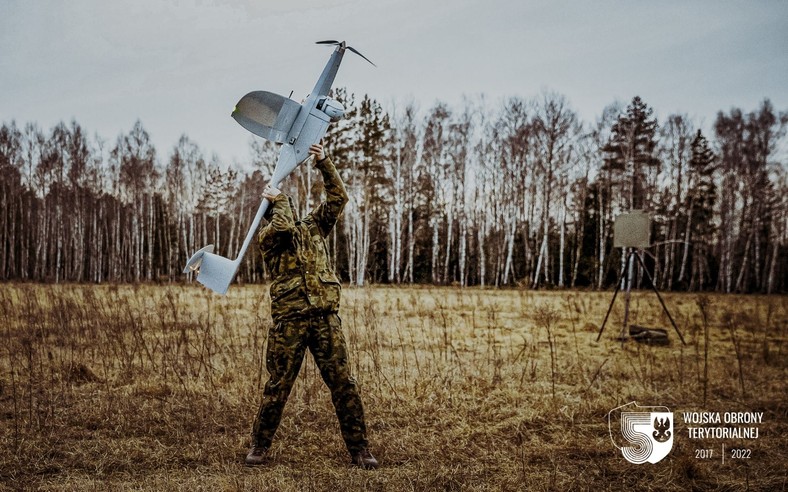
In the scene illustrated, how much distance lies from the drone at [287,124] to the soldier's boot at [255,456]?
115 centimetres

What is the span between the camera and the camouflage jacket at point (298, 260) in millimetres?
3328

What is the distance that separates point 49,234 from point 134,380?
27.1 metres

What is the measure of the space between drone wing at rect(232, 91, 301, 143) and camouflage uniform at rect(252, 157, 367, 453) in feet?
1.11

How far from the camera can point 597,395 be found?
5.56 meters

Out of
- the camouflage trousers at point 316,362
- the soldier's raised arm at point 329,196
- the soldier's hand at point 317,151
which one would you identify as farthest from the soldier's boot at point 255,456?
the soldier's hand at point 317,151

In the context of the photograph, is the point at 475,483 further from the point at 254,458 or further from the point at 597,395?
the point at 597,395

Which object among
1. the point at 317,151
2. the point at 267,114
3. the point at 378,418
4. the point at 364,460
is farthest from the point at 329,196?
the point at 378,418

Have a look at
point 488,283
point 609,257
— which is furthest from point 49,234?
point 609,257

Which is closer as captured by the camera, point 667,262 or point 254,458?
point 254,458

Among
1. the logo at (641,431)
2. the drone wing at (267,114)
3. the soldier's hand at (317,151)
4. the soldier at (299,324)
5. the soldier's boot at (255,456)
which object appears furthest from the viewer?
the logo at (641,431)

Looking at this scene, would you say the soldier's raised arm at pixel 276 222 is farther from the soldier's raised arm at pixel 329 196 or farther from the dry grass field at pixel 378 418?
the dry grass field at pixel 378 418

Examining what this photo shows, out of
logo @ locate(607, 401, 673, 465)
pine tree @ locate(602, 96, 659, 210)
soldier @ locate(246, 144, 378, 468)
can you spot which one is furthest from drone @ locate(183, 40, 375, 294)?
pine tree @ locate(602, 96, 659, 210)

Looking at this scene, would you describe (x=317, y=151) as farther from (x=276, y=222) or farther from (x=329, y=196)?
(x=276, y=222)

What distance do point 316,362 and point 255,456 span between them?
0.79m
